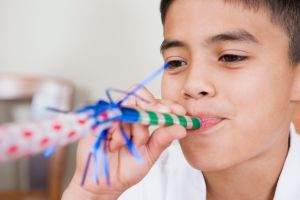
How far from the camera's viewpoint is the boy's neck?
89 centimetres

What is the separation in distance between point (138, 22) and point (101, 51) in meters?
0.21

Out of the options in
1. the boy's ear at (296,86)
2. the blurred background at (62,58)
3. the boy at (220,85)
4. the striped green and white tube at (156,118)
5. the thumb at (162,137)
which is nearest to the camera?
the striped green and white tube at (156,118)

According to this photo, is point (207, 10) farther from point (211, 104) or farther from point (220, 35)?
point (211, 104)

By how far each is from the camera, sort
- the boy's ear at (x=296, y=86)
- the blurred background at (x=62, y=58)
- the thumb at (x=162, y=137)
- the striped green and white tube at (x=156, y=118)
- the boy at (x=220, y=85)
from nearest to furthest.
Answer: the striped green and white tube at (x=156, y=118), the thumb at (x=162, y=137), the boy at (x=220, y=85), the boy's ear at (x=296, y=86), the blurred background at (x=62, y=58)

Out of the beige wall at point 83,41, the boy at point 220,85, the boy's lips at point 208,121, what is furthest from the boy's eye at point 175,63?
the beige wall at point 83,41

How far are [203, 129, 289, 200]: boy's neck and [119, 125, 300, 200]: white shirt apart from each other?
2 centimetres

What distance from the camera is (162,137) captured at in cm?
64

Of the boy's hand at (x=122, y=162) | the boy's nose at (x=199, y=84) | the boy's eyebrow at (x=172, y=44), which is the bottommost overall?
the boy's hand at (x=122, y=162)

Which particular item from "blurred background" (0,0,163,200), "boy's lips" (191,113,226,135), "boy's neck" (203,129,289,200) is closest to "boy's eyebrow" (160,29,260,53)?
"boy's lips" (191,113,226,135)

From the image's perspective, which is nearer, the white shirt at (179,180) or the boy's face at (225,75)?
the boy's face at (225,75)

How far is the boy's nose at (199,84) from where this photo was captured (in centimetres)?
68

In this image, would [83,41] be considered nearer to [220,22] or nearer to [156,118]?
[220,22]

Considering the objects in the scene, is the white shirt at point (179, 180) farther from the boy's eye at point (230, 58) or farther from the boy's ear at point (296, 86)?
the boy's eye at point (230, 58)

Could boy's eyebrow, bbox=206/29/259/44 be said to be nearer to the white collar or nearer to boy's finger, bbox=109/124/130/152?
boy's finger, bbox=109/124/130/152
